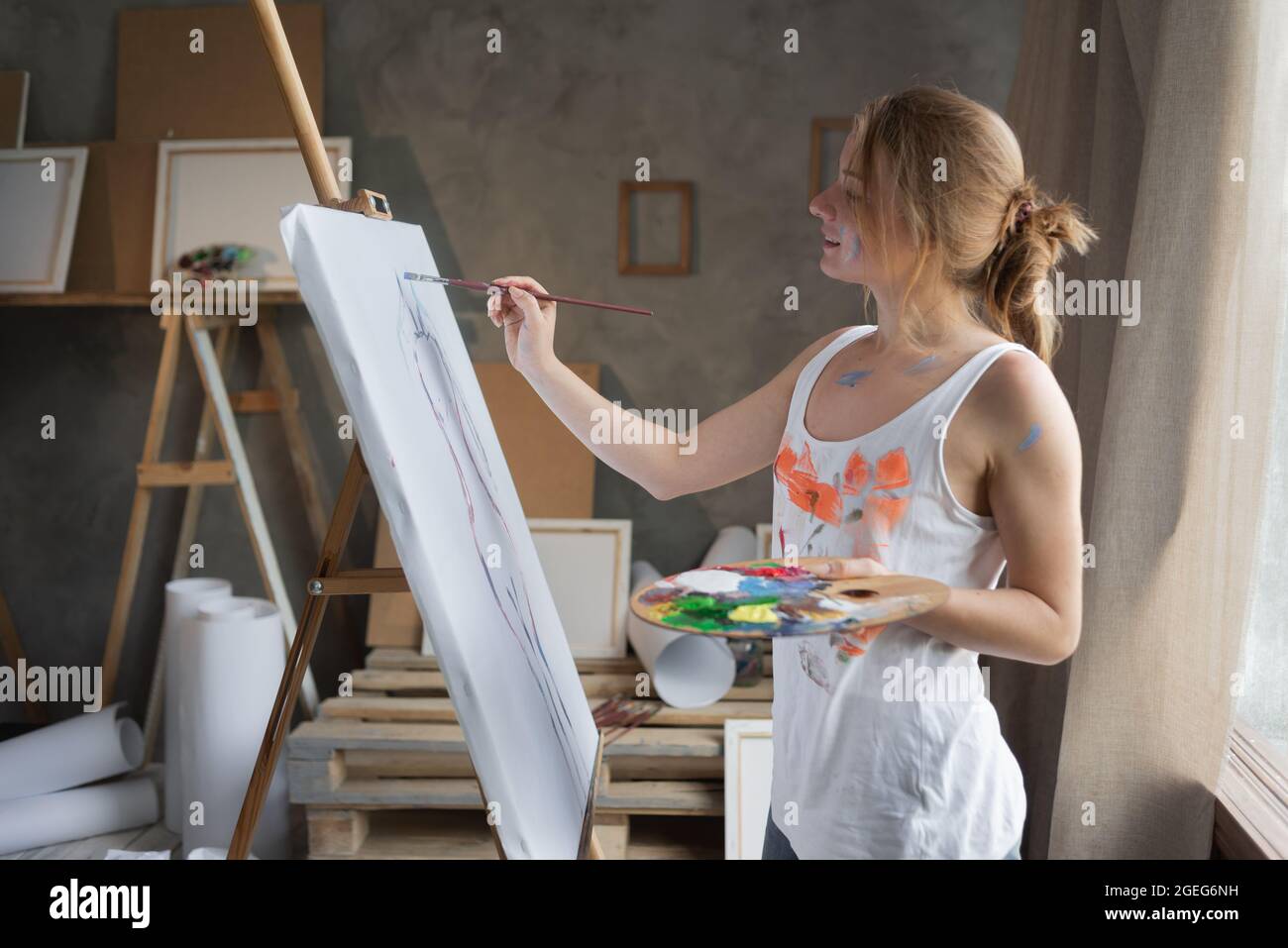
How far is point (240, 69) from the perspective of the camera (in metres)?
2.91

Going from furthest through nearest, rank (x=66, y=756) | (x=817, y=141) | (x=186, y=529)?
(x=186, y=529)
(x=817, y=141)
(x=66, y=756)

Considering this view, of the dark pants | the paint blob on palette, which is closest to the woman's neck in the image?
the paint blob on palette

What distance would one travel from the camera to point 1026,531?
1.02 metres

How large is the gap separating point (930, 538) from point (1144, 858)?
0.91m

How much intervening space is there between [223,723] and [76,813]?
45cm

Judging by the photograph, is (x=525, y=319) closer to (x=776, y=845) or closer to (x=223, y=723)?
(x=776, y=845)

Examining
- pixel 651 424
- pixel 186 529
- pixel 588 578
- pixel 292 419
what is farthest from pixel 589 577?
pixel 651 424

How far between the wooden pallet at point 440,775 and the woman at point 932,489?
3.93ft

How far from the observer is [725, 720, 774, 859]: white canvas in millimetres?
2273

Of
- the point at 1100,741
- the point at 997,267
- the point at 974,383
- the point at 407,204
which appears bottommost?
the point at 1100,741

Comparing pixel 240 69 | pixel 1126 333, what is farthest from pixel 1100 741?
pixel 240 69

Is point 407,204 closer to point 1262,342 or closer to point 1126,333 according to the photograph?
point 1126,333

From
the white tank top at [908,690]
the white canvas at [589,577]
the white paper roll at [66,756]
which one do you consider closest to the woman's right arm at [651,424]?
the white tank top at [908,690]

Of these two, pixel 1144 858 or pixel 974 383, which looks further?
pixel 1144 858
